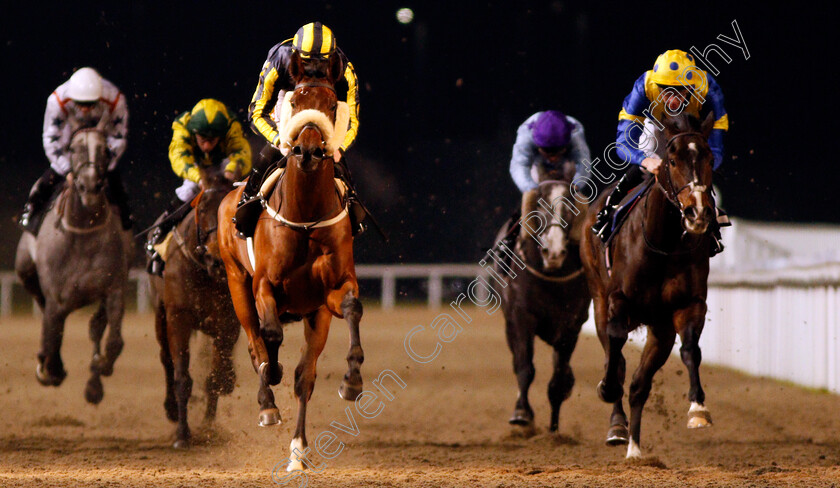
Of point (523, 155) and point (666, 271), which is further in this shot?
point (523, 155)

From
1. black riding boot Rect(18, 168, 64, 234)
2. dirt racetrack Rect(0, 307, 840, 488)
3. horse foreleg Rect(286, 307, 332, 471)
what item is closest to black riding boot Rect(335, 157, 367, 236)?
horse foreleg Rect(286, 307, 332, 471)

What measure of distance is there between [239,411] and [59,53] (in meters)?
13.9

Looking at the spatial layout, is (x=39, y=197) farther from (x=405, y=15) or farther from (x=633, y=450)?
(x=405, y=15)

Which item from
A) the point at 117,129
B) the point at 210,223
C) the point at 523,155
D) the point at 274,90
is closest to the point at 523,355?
the point at 523,155

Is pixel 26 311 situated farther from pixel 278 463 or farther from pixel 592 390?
pixel 278 463

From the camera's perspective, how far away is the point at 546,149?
7.14 m

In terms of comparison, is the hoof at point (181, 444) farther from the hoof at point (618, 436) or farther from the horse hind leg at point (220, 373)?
the hoof at point (618, 436)

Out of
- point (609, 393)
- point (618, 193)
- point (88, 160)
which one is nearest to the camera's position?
point (609, 393)

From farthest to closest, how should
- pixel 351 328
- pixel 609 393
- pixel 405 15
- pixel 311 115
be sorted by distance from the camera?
pixel 405 15 < pixel 609 393 < pixel 351 328 < pixel 311 115

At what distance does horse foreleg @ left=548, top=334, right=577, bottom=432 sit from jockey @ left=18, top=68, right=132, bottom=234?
345cm

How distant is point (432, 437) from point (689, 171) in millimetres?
2875

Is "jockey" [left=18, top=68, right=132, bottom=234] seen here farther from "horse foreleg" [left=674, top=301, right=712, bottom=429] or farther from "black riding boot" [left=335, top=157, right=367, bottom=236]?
"horse foreleg" [left=674, top=301, right=712, bottom=429]

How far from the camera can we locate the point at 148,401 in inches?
336

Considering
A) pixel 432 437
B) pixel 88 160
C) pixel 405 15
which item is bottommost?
pixel 432 437
